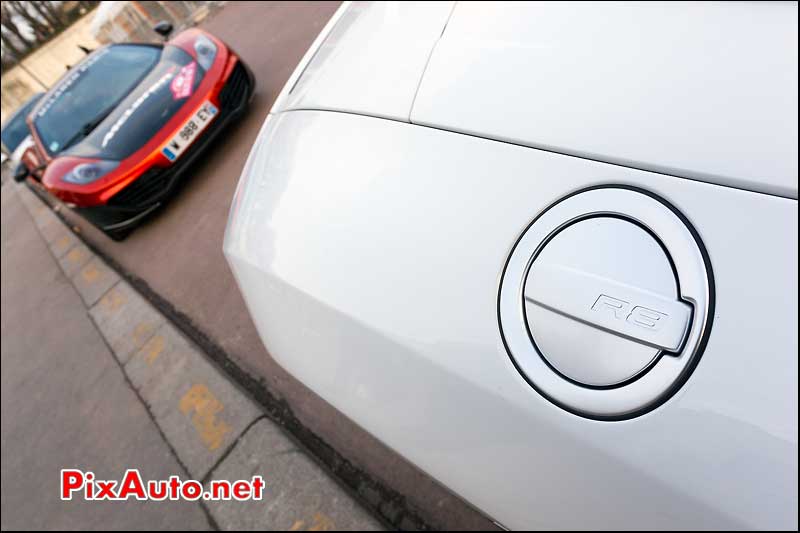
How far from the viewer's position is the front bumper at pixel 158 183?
310 cm

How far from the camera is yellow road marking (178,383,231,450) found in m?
2.04

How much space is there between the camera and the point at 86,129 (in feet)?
10.4

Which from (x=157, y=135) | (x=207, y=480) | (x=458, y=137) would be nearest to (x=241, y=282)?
(x=458, y=137)

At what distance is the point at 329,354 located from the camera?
90 cm

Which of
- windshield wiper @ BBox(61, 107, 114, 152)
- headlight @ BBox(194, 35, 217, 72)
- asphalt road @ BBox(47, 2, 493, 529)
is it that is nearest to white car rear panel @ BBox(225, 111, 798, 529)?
asphalt road @ BBox(47, 2, 493, 529)

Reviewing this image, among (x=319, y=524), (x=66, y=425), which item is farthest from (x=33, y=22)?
(x=319, y=524)

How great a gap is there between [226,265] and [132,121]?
4.37 feet

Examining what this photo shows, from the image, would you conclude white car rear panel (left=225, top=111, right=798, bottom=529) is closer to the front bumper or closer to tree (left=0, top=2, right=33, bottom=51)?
the front bumper

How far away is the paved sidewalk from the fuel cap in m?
1.25

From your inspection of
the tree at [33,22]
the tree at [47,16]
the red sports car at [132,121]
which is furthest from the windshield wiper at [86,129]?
the tree at [47,16]

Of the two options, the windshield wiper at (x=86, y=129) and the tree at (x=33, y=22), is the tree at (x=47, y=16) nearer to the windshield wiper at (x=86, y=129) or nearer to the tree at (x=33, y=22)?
the tree at (x=33, y=22)

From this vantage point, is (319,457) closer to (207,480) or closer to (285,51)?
(207,480)

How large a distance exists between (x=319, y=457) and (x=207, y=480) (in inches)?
23.7

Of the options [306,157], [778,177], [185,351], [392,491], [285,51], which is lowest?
[392,491]
